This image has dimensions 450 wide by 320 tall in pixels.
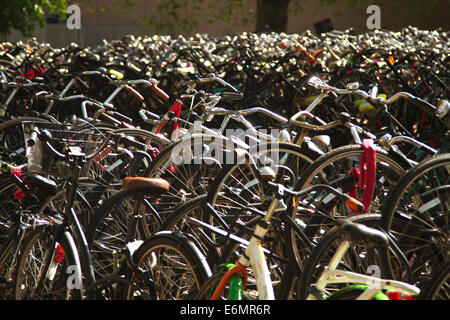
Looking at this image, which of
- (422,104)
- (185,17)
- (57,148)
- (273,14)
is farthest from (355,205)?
(185,17)

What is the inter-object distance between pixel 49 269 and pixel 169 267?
1.96ft

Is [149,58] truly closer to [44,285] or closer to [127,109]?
[127,109]

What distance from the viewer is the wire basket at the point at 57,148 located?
142 inches

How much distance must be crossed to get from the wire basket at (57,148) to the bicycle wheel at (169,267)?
2.09 feet

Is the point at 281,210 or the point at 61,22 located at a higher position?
the point at 61,22

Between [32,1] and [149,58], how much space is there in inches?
454

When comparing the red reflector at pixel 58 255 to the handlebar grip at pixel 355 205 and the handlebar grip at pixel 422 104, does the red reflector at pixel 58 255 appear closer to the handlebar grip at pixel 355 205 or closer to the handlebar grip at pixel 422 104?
the handlebar grip at pixel 355 205

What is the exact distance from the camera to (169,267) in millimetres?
3289

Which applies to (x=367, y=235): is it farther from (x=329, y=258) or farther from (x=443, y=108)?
(x=443, y=108)

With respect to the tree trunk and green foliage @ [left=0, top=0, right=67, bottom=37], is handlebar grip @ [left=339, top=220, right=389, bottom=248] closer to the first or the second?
the tree trunk

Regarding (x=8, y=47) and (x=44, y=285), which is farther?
(x=8, y=47)

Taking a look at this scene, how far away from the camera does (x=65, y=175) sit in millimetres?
3543

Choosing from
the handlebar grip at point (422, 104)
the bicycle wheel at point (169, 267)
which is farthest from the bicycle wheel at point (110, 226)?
the handlebar grip at point (422, 104)

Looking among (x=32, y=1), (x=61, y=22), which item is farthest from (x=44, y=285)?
(x=61, y=22)
